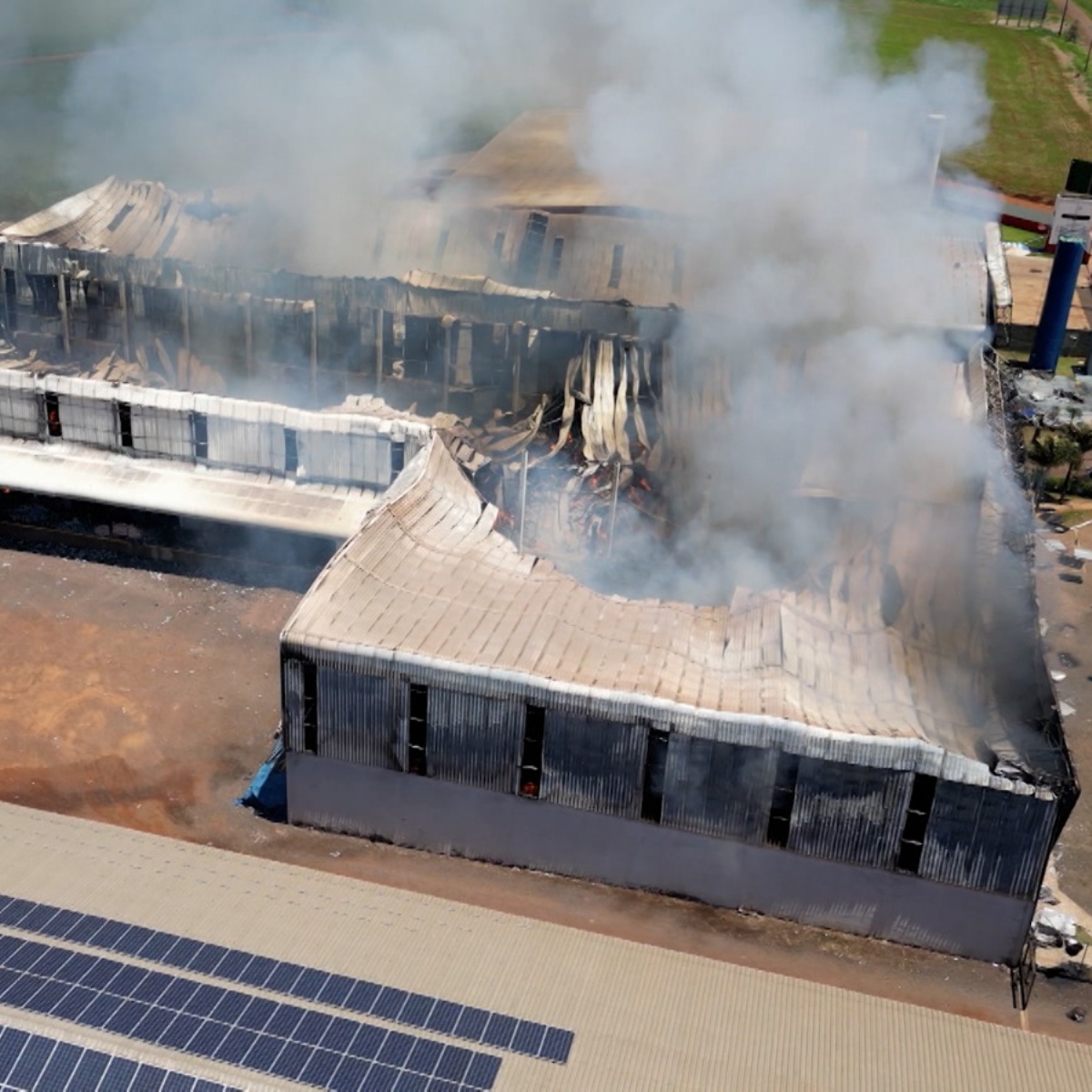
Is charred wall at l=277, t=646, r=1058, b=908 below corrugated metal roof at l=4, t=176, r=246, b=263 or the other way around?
below

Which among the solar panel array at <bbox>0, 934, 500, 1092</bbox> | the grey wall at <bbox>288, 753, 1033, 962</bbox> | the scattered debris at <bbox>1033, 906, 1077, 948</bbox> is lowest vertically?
the scattered debris at <bbox>1033, 906, 1077, 948</bbox>

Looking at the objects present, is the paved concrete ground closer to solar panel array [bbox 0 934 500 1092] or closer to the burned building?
the burned building

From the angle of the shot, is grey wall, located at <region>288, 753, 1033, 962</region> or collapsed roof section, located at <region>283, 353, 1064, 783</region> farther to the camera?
grey wall, located at <region>288, 753, 1033, 962</region>

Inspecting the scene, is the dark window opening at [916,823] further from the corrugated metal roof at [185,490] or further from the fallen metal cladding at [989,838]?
the corrugated metal roof at [185,490]

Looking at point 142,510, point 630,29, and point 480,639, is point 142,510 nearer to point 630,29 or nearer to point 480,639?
point 480,639

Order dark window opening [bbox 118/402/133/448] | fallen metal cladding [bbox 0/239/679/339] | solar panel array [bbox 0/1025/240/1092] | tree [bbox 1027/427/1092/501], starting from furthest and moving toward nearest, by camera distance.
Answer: tree [bbox 1027/427/1092/501] < fallen metal cladding [bbox 0/239/679/339] < dark window opening [bbox 118/402/133/448] < solar panel array [bbox 0/1025/240/1092]

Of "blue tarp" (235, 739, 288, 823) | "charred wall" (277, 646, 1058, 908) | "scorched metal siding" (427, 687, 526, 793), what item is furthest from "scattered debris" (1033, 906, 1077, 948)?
"blue tarp" (235, 739, 288, 823)
